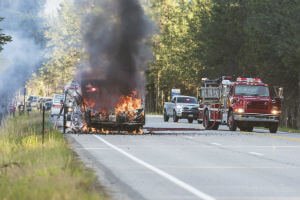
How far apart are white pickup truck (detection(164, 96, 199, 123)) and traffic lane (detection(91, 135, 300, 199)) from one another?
31065 millimetres

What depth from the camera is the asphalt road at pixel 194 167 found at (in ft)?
47.5

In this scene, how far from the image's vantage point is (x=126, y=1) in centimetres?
4025

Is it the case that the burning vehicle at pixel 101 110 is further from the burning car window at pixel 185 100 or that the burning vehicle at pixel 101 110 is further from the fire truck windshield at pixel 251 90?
the burning car window at pixel 185 100

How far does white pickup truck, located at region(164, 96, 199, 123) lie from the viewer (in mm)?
59906

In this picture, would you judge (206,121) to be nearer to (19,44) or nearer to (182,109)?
(182,109)

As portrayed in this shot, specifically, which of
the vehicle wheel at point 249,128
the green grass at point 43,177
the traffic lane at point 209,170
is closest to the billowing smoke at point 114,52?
the vehicle wheel at point 249,128

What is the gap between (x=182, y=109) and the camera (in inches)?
2375

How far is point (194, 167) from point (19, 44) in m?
15.0

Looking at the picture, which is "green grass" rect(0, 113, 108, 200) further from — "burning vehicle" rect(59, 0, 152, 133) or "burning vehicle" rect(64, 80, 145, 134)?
"burning vehicle" rect(59, 0, 152, 133)

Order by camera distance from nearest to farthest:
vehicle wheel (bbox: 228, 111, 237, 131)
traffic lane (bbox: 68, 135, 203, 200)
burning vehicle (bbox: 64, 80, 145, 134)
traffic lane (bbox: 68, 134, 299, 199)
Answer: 1. traffic lane (bbox: 68, 135, 203, 200)
2. traffic lane (bbox: 68, 134, 299, 199)
3. burning vehicle (bbox: 64, 80, 145, 134)
4. vehicle wheel (bbox: 228, 111, 237, 131)

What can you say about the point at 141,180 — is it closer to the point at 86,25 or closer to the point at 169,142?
the point at 169,142

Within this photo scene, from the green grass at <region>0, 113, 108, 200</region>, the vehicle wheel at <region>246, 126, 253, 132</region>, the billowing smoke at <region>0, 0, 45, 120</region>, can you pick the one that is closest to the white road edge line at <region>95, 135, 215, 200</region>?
the green grass at <region>0, 113, 108, 200</region>

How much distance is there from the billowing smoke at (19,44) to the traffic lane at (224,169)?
20.1 feet

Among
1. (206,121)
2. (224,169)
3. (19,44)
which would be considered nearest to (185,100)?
(206,121)
